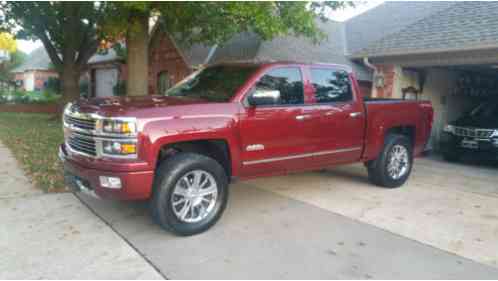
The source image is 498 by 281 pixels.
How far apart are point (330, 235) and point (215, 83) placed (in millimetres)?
A: 2398

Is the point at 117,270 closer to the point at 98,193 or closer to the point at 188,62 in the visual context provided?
the point at 98,193

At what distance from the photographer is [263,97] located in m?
4.65

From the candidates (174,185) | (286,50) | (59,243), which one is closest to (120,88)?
(286,50)

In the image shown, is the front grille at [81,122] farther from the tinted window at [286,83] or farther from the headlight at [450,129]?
the headlight at [450,129]

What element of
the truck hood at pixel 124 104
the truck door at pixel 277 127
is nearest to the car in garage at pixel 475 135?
the truck door at pixel 277 127

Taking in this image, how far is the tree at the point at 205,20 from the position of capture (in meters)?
8.41

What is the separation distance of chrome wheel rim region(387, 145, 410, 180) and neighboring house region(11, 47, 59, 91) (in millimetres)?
32340

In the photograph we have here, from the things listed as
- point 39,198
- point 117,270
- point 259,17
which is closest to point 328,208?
point 117,270

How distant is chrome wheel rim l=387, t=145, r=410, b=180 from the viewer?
6594 millimetres

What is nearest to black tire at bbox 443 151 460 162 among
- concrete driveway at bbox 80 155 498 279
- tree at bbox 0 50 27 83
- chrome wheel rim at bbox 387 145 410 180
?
concrete driveway at bbox 80 155 498 279

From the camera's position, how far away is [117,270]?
3.49 m

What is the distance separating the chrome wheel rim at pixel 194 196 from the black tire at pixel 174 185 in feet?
0.14

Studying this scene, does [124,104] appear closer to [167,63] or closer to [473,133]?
[473,133]

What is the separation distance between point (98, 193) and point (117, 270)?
881 mm
